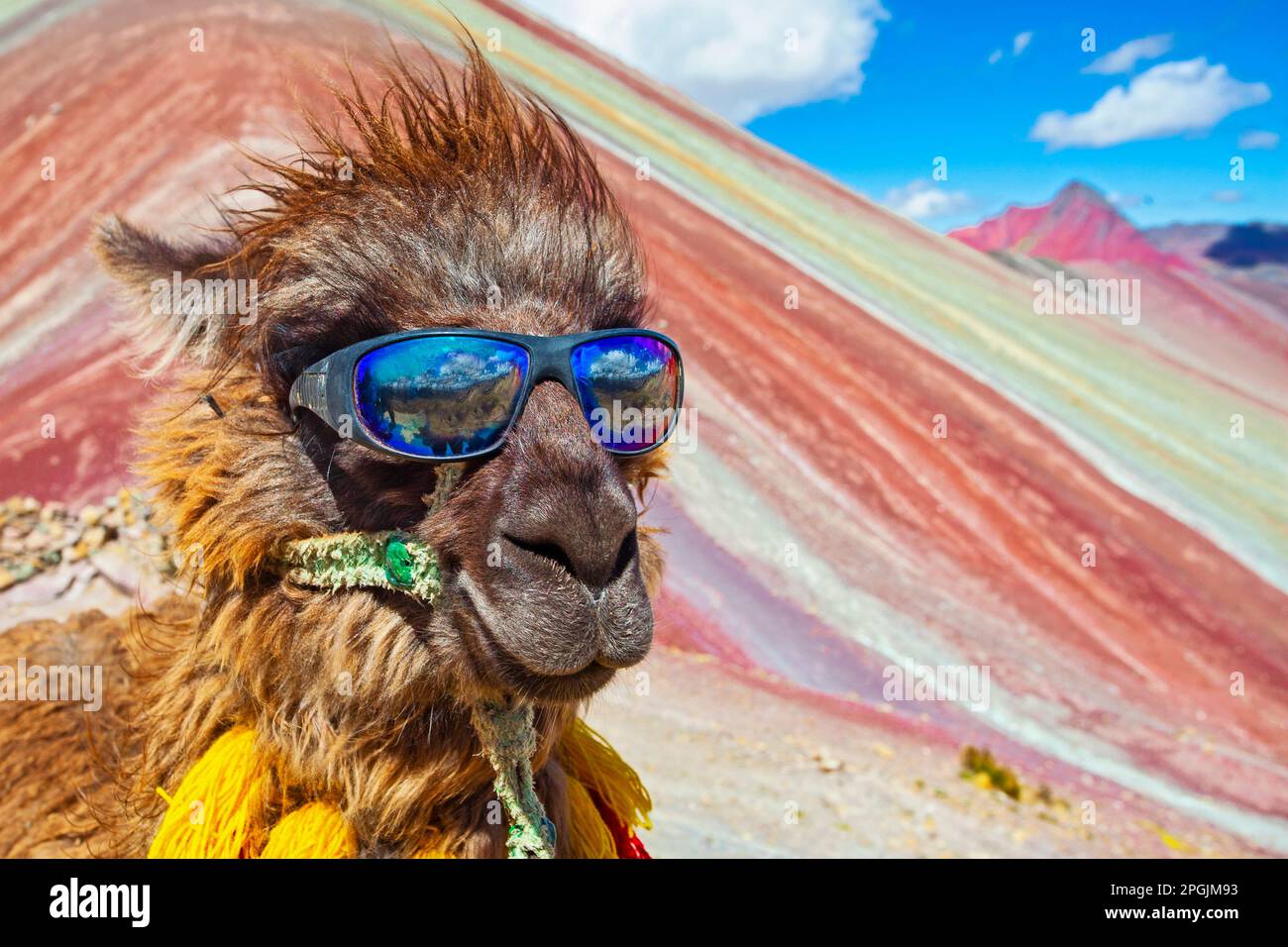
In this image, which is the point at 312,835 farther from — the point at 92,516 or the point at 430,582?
the point at 92,516

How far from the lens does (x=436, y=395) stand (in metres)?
2.02

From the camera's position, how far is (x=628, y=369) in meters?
2.25

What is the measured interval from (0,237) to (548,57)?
10586 mm

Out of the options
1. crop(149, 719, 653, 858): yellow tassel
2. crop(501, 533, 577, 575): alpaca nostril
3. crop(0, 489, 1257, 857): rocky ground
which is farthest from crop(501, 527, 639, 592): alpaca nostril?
crop(0, 489, 1257, 857): rocky ground

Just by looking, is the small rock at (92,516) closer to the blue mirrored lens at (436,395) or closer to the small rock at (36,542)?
the small rock at (36,542)

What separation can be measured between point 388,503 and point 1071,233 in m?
23.7

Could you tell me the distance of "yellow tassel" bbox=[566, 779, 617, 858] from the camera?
2326mm

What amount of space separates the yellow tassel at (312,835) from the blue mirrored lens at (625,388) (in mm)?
1011

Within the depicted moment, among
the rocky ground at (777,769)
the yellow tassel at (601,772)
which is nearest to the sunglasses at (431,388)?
the yellow tassel at (601,772)

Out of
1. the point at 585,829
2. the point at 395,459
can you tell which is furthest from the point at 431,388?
the point at 585,829

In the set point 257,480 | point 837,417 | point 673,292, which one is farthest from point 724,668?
point 257,480

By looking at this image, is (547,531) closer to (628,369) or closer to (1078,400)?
(628,369)

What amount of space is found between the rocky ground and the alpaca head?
340 cm

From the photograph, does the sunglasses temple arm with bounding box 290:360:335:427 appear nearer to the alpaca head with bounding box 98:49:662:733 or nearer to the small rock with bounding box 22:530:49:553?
the alpaca head with bounding box 98:49:662:733
